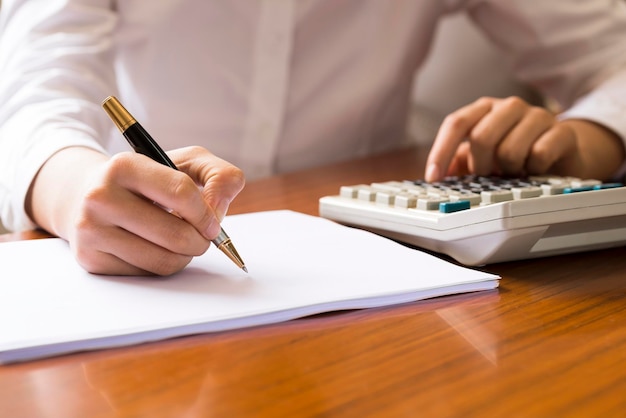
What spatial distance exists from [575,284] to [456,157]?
1.03 ft

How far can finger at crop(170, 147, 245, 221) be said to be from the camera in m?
0.42

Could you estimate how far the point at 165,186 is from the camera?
398 mm

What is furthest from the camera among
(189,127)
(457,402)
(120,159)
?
(189,127)

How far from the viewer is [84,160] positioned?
1.74 ft

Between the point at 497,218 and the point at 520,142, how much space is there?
245 millimetres

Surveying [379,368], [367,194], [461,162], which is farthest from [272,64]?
[379,368]

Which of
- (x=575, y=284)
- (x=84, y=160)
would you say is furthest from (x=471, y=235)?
(x=84, y=160)

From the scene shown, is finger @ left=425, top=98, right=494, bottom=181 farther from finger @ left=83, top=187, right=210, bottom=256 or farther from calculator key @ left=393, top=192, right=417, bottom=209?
finger @ left=83, top=187, right=210, bottom=256

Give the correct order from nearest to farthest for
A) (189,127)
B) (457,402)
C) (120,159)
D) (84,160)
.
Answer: (457,402)
(120,159)
(84,160)
(189,127)

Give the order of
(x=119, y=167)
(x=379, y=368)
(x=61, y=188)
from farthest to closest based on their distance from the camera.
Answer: (x=61, y=188) < (x=119, y=167) < (x=379, y=368)

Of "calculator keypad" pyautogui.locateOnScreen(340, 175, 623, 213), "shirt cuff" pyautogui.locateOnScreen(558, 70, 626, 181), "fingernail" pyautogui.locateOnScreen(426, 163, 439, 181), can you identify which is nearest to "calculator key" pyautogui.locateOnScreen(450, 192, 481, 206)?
"calculator keypad" pyautogui.locateOnScreen(340, 175, 623, 213)

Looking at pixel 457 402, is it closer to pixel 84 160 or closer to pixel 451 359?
pixel 451 359

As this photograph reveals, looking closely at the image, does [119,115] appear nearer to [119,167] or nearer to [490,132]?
[119,167]

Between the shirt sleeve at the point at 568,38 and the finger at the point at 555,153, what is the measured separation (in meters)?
0.33
